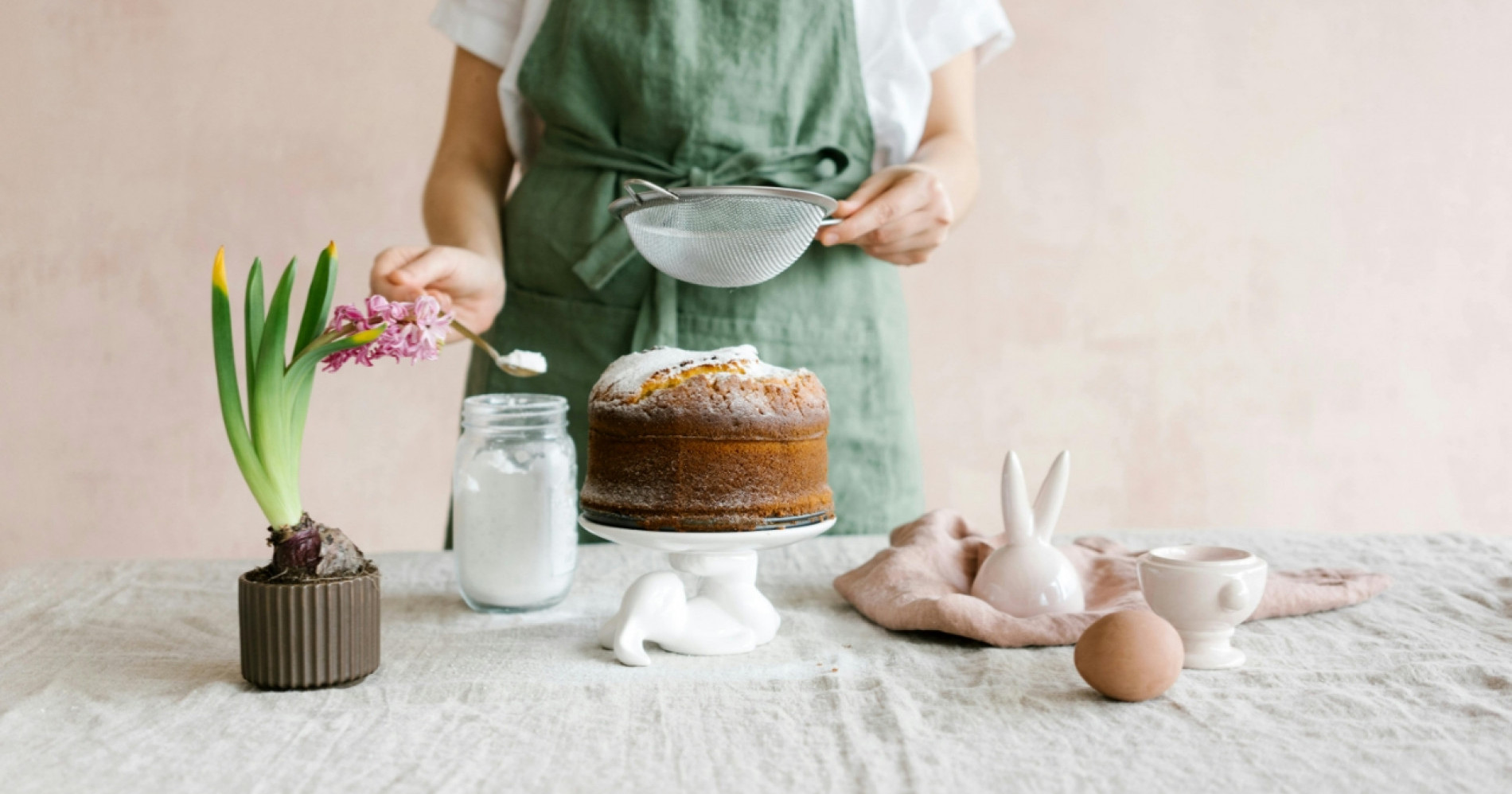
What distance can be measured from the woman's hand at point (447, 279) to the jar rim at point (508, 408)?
82 millimetres

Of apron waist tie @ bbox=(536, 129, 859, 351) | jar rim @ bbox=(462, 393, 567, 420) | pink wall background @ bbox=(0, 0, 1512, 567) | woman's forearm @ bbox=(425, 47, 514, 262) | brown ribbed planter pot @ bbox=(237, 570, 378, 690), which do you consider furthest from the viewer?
pink wall background @ bbox=(0, 0, 1512, 567)

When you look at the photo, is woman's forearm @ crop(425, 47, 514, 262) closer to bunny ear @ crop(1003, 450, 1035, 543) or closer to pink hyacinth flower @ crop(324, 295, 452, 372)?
pink hyacinth flower @ crop(324, 295, 452, 372)

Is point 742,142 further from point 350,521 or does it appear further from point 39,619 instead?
point 350,521

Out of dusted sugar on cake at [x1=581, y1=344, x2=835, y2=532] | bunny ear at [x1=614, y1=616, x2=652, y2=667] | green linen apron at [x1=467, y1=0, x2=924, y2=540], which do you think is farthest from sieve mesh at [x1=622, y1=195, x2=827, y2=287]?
bunny ear at [x1=614, y1=616, x2=652, y2=667]

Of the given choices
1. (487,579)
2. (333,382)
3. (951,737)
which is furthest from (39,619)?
(333,382)

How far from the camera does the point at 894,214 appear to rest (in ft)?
3.48

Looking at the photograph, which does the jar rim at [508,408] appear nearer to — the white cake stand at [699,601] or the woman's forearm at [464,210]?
the white cake stand at [699,601]

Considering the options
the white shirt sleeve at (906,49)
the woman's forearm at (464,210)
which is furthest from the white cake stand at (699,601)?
the white shirt sleeve at (906,49)

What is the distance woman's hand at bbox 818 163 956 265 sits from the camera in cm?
104

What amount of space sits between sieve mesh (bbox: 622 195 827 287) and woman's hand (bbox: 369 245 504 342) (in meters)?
0.19

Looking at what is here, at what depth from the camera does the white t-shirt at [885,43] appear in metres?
1.35

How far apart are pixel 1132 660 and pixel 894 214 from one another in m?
0.51

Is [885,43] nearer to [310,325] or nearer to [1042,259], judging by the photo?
[310,325]

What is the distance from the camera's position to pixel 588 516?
88 centimetres
